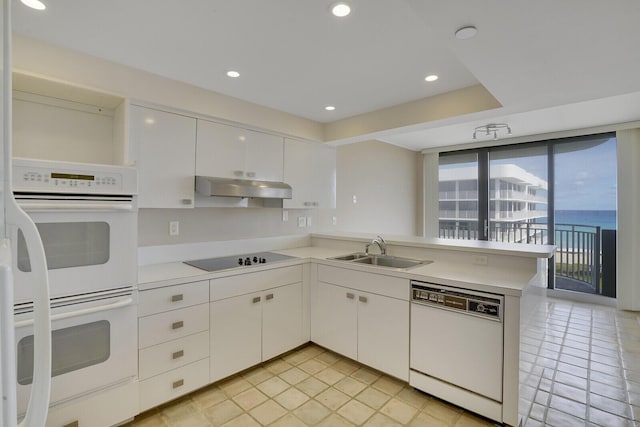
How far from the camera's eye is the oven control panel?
1.49m

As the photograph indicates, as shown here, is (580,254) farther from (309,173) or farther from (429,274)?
(309,173)

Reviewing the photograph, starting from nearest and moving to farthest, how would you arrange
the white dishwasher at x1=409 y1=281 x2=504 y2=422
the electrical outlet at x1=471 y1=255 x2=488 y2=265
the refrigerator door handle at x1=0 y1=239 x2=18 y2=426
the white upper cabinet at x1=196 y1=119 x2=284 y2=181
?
1. the refrigerator door handle at x1=0 y1=239 x2=18 y2=426
2. the white dishwasher at x1=409 y1=281 x2=504 y2=422
3. the electrical outlet at x1=471 y1=255 x2=488 y2=265
4. the white upper cabinet at x1=196 y1=119 x2=284 y2=181

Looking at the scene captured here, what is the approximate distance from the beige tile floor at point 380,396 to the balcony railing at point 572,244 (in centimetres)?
198

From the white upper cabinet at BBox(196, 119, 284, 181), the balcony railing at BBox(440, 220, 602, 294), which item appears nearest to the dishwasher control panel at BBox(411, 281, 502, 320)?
the white upper cabinet at BBox(196, 119, 284, 181)

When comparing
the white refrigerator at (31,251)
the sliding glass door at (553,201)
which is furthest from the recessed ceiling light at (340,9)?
the sliding glass door at (553,201)

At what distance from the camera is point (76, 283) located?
1654 mm

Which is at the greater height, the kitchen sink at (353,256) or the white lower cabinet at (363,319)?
the kitchen sink at (353,256)

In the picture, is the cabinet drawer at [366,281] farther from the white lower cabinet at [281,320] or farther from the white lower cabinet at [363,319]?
the white lower cabinet at [281,320]

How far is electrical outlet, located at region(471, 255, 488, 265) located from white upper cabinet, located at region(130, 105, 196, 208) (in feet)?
7.74

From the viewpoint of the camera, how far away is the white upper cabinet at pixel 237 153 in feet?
8.40

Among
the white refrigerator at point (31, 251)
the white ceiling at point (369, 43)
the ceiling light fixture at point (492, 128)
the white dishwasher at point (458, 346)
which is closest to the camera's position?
the white refrigerator at point (31, 251)

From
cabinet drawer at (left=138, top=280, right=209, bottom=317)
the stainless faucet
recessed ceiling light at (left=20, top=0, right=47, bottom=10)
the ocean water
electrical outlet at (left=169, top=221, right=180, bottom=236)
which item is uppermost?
recessed ceiling light at (left=20, top=0, right=47, bottom=10)

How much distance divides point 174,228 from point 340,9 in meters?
2.10

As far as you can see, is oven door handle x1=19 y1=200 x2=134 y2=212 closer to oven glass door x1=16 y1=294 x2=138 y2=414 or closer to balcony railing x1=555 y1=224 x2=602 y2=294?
oven glass door x1=16 y1=294 x2=138 y2=414
